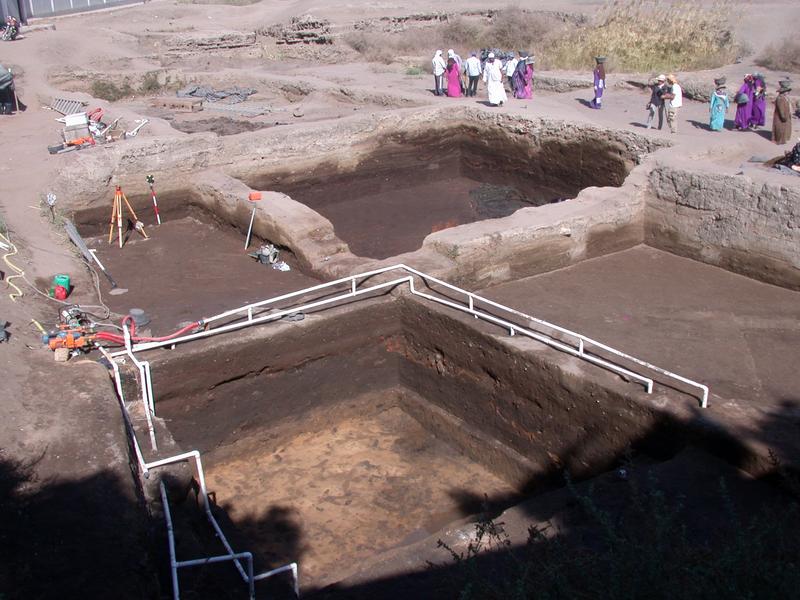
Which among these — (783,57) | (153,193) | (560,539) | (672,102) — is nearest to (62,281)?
(153,193)

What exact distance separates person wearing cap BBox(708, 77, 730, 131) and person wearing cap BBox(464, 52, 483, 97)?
4.85m

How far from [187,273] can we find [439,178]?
6.33 meters

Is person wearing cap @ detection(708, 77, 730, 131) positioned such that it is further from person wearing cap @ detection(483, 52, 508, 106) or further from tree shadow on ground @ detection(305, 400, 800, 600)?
tree shadow on ground @ detection(305, 400, 800, 600)

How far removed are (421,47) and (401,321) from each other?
15.4m

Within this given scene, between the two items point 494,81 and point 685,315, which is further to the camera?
point 494,81

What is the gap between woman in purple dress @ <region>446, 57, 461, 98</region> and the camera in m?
16.3

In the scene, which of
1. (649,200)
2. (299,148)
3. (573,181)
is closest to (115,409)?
(649,200)

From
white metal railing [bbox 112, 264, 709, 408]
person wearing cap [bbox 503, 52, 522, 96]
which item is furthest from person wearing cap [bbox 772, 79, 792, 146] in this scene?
white metal railing [bbox 112, 264, 709, 408]

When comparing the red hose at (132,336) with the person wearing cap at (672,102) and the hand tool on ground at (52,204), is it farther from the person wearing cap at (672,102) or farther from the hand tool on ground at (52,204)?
the person wearing cap at (672,102)

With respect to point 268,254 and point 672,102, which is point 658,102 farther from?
point 268,254

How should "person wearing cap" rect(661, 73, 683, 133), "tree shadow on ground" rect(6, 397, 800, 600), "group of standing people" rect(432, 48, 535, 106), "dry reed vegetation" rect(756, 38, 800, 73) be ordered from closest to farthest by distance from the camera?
"tree shadow on ground" rect(6, 397, 800, 600)
"person wearing cap" rect(661, 73, 683, 133)
"group of standing people" rect(432, 48, 535, 106)
"dry reed vegetation" rect(756, 38, 800, 73)

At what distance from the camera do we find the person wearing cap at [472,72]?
→ 1614 cm

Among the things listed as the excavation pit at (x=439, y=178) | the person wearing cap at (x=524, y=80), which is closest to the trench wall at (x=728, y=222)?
the excavation pit at (x=439, y=178)

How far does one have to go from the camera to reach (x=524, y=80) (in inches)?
628
